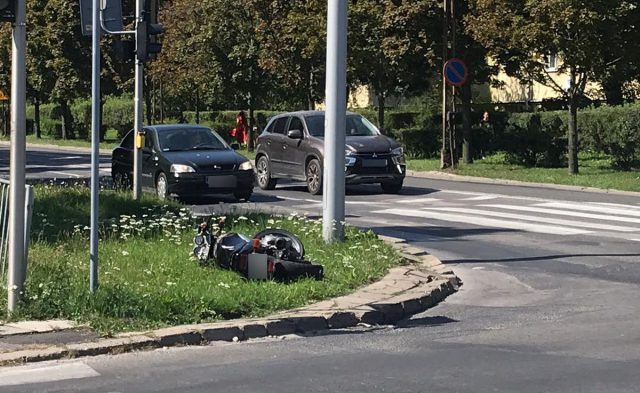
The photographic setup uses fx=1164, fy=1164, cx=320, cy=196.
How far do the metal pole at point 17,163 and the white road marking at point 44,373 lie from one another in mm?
1486

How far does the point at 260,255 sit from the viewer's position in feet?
35.8

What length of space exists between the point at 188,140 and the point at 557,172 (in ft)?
35.1

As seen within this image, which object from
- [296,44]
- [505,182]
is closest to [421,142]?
[296,44]

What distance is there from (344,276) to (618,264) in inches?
149

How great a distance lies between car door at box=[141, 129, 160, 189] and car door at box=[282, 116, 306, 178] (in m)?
3.23

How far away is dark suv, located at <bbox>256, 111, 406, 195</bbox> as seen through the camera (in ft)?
76.3

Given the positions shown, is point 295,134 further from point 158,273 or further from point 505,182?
point 158,273

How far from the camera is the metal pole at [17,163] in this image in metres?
9.20

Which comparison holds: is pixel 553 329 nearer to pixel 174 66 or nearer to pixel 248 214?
pixel 248 214

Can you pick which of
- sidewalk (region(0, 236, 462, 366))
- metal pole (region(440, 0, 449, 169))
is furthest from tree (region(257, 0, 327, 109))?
sidewalk (region(0, 236, 462, 366))

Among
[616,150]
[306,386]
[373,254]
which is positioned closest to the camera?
[306,386]

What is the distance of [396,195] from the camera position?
2350 centimetres

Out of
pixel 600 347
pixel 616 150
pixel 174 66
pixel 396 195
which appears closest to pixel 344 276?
pixel 600 347

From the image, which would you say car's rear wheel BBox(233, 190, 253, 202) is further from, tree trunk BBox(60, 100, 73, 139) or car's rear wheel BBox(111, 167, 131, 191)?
tree trunk BBox(60, 100, 73, 139)
